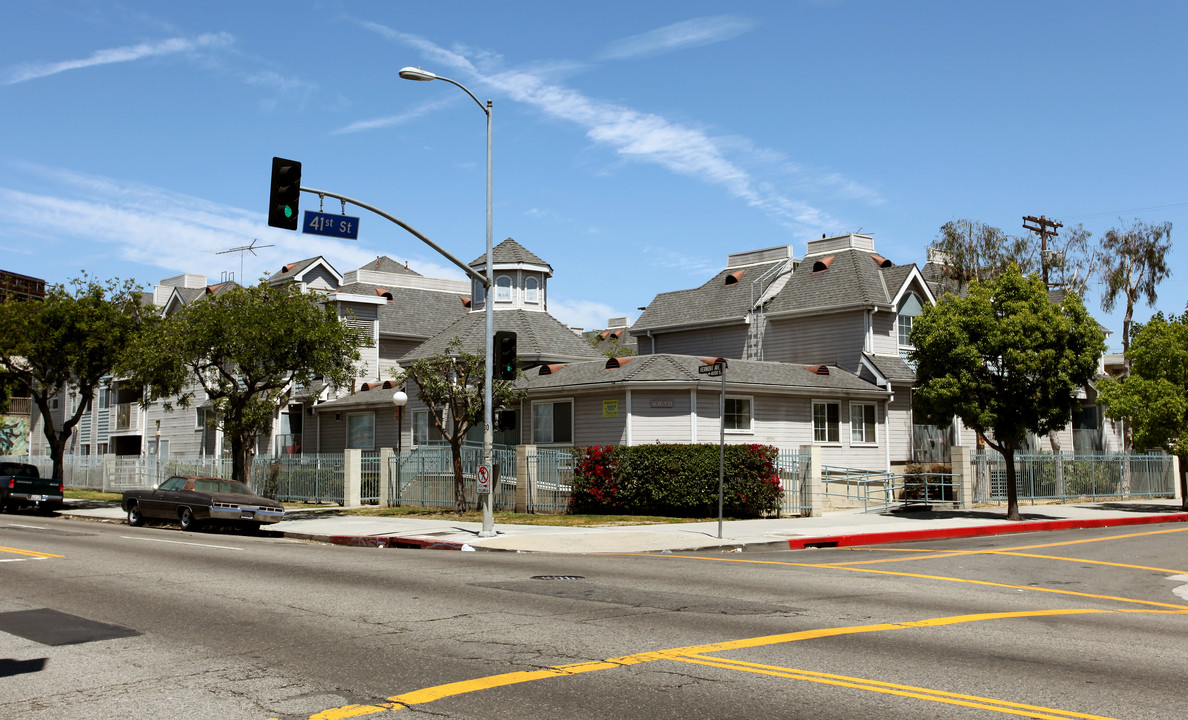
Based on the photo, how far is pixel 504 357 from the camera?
21016 mm

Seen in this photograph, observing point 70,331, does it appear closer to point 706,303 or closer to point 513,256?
point 513,256

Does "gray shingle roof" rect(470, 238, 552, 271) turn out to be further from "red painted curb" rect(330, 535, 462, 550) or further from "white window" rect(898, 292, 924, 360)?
"red painted curb" rect(330, 535, 462, 550)

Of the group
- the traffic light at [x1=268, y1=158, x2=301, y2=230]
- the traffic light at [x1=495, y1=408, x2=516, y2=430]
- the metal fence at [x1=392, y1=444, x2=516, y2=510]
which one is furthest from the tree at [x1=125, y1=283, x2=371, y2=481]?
the traffic light at [x1=268, y1=158, x2=301, y2=230]

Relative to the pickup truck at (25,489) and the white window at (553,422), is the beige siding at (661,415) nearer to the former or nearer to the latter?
the white window at (553,422)

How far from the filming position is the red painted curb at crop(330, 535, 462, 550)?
65.5ft

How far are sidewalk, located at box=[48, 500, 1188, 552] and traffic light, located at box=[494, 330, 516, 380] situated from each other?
3.50 meters

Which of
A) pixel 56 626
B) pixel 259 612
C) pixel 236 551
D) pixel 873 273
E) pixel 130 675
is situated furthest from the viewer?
pixel 873 273

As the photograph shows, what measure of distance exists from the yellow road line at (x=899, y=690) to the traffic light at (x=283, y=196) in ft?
38.0

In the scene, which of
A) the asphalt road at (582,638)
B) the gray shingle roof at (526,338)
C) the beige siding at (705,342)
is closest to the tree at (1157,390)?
the beige siding at (705,342)

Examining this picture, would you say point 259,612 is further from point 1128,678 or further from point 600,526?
point 600,526

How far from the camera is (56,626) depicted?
384 inches

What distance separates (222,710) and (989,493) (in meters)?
28.5

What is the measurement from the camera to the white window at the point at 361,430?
126 feet

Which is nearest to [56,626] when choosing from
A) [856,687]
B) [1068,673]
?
[856,687]
